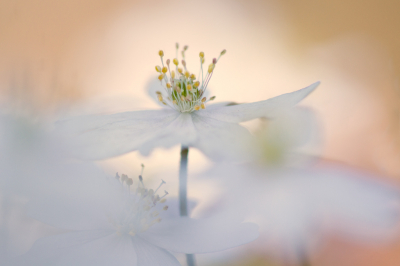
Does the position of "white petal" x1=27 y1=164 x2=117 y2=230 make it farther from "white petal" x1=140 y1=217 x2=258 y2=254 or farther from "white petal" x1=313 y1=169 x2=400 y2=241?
"white petal" x1=313 y1=169 x2=400 y2=241

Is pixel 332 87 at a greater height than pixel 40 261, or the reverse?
pixel 332 87

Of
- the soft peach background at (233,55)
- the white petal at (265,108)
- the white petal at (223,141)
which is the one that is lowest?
the white petal at (223,141)

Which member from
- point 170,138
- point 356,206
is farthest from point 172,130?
point 356,206

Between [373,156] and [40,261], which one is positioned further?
[373,156]

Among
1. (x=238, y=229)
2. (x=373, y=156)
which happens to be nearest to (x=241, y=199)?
→ (x=238, y=229)

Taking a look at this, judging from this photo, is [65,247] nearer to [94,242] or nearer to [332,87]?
[94,242]

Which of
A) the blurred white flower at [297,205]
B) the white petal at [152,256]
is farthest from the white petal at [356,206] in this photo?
the white petal at [152,256]

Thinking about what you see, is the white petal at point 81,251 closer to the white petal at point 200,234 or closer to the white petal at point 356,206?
the white petal at point 200,234

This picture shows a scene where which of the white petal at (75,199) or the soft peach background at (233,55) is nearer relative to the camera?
the white petal at (75,199)

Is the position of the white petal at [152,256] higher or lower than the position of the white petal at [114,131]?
lower
